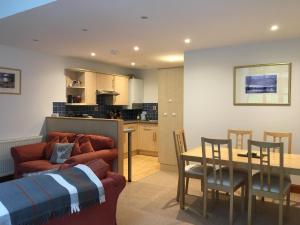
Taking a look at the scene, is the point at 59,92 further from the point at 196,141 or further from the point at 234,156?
the point at 234,156

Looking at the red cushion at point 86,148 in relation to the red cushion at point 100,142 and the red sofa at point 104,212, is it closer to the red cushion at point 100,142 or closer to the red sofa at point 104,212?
the red cushion at point 100,142

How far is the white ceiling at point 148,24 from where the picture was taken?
2.63 m

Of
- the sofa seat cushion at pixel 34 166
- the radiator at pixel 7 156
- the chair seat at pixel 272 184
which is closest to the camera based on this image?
the chair seat at pixel 272 184

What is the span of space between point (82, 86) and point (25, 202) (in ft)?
13.5

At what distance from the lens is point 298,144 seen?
3939mm

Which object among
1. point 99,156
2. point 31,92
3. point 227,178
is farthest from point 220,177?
point 31,92

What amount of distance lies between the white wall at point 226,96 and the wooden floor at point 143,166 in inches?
43.1

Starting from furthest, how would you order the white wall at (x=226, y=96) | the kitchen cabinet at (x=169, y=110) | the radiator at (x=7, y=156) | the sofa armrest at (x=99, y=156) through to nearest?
the kitchen cabinet at (x=169, y=110) → the radiator at (x=7, y=156) → the white wall at (x=226, y=96) → the sofa armrest at (x=99, y=156)

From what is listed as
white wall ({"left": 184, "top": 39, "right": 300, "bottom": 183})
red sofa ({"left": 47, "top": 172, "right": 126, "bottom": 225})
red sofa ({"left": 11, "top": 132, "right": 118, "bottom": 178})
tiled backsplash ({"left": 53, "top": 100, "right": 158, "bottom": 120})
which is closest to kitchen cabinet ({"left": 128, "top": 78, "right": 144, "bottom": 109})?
tiled backsplash ({"left": 53, "top": 100, "right": 158, "bottom": 120})

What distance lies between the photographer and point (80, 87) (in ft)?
18.5

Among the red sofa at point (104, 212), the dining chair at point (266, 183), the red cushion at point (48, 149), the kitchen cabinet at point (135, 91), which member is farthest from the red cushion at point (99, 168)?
the kitchen cabinet at point (135, 91)

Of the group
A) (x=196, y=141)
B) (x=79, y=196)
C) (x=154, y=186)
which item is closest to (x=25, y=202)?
(x=79, y=196)

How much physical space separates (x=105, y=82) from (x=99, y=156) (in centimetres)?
265

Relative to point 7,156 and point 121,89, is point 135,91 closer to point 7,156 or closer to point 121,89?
point 121,89
